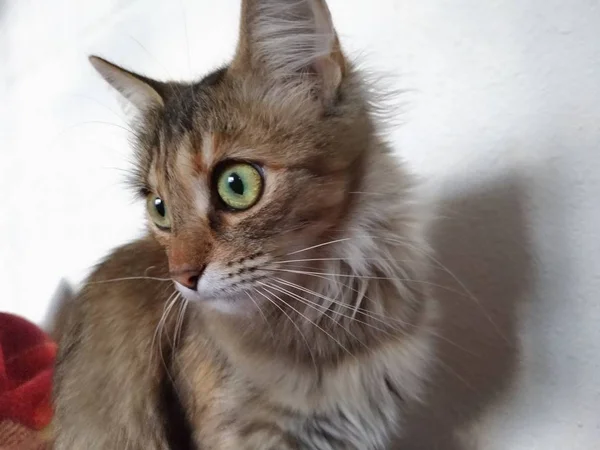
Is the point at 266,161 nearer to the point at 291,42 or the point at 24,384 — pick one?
the point at 291,42

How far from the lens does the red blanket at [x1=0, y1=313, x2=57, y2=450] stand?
50.6 inches

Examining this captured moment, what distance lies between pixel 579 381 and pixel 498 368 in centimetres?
13

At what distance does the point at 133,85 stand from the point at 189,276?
0.41 m

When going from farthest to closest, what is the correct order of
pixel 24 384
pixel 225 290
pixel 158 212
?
pixel 24 384
pixel 158 212
pixel 225 290

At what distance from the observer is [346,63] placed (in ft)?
2.60

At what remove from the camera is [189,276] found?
0.74 metres

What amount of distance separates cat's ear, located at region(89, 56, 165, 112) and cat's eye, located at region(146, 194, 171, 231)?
161 millimetres

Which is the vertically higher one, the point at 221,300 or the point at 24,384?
the point at 221,300

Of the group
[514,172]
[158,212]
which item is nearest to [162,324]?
[158,212]

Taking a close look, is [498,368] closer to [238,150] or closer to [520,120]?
[520,120]

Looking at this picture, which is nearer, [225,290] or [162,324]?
[225,290]

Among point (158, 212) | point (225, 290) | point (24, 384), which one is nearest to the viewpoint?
point (225, 290)

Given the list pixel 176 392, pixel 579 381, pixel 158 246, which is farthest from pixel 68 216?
pixel 579 381

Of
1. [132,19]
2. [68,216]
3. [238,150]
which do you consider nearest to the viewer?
[238,150]
